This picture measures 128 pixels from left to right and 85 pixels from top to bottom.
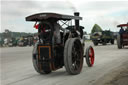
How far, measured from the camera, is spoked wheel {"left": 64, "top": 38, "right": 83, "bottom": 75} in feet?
22.0

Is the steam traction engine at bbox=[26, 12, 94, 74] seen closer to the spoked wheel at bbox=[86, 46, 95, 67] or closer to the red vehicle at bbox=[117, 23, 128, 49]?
the spoked wheel at bbox=[86, 46, 95, 67]

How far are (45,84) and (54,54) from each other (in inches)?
49.3

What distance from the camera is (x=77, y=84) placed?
5.75 metres

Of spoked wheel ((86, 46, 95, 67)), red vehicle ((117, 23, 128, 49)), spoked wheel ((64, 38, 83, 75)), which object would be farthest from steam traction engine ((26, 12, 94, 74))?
red vehicle ((117, 23, 128, 49))

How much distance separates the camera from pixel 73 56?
7.14m

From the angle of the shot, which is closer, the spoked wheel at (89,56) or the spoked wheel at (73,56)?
the spoked wheel at (73,56)

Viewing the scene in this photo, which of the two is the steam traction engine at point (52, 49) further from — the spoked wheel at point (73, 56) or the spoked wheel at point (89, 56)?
the spoked wheel at point (89, 56)

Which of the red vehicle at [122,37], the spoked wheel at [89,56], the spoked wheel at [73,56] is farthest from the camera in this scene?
the red vehicle at [122,37]

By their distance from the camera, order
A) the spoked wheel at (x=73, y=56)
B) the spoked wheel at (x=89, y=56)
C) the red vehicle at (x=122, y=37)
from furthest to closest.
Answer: the red vehicle at (x=122, y=37) → the spoked wheel at (x=89, y=56) → the spoked wheel at (x=73, y=56)

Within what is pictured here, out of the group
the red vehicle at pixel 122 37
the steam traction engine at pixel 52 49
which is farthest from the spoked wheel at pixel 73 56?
the red vehicle at pixel 122 37

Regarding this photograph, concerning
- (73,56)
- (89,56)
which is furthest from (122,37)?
(73,56)

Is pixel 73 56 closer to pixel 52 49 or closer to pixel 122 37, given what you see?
pixel 52 49

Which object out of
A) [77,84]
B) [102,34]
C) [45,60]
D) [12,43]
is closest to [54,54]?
[45,60]

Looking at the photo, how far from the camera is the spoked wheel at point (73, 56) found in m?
6.71
